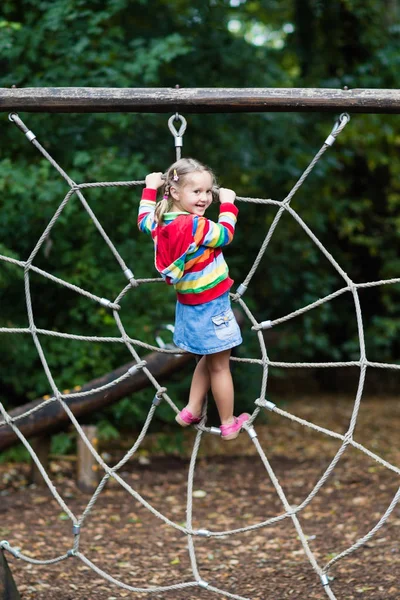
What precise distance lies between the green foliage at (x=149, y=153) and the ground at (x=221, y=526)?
53 cm

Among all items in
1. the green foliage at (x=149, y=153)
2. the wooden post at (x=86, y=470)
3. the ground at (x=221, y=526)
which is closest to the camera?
the ground at (x=221, y=526)

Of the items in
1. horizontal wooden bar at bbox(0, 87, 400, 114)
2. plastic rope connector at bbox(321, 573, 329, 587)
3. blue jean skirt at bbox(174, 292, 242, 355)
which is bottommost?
plastic rope connector at bbox(321, 573, 329, 587)

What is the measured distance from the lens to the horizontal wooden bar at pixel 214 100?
2.70m

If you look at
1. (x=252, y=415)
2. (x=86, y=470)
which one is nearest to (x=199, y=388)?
(x=252, y=415)

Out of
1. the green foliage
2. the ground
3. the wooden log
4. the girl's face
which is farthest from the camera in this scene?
the green foliage

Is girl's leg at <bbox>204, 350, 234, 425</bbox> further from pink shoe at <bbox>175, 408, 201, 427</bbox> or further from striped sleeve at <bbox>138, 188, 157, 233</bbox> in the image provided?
striped sleeve at <bbox>138, 188, 157, 233</bbox>

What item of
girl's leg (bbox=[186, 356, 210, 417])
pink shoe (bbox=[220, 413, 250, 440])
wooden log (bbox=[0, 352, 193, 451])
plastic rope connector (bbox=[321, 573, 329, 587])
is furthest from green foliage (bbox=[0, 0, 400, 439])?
plastic rope connector (bbox=[321, 573, 329, 587])

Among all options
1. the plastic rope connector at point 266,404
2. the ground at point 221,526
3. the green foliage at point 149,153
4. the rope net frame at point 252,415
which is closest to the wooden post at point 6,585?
the rope net frame at point 252,415

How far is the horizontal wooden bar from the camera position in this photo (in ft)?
8.86

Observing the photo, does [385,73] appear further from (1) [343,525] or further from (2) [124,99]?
(2) [124,99]

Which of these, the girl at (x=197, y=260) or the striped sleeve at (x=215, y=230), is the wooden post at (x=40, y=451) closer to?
the girl at (x=197, y=260)

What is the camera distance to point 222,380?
2785mm

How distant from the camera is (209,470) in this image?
17.8ft

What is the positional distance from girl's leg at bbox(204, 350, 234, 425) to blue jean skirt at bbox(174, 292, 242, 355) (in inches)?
2.9
